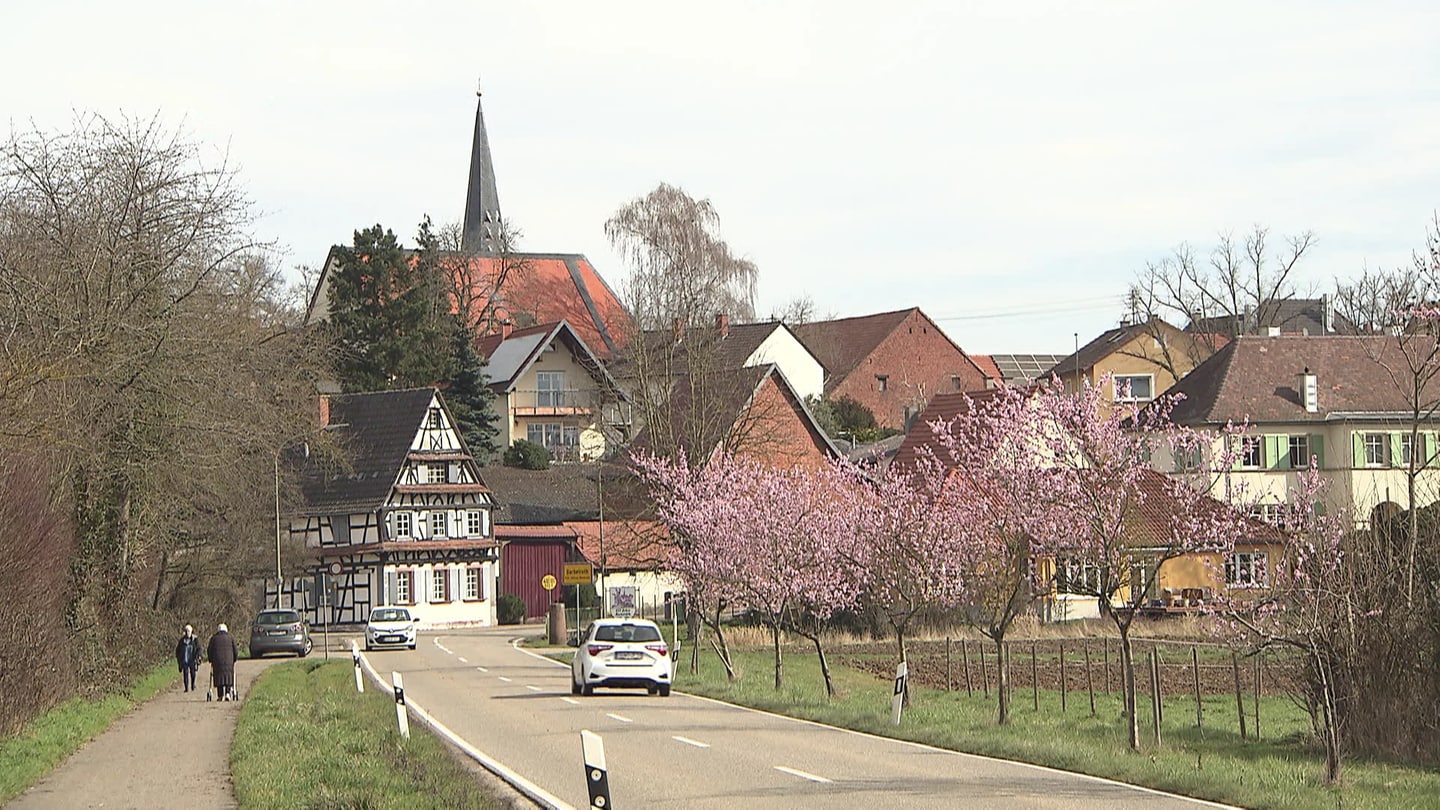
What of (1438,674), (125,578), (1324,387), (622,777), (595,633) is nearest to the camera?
(622,777)

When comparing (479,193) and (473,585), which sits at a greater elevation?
Answer: (479,193)

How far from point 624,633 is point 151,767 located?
13.0 meters

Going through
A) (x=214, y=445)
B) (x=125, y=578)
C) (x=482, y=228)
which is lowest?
(x=125, y=578)

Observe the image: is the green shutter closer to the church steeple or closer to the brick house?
the brick house

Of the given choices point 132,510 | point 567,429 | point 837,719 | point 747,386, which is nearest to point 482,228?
point 567,429

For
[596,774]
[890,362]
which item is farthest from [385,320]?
[596,774]

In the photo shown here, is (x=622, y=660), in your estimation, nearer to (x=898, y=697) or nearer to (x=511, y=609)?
(x=898, y=697)

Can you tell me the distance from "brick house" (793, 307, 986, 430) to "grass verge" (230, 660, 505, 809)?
236 feet

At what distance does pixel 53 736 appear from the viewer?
78.7ft

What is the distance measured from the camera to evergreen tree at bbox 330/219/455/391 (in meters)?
86.2

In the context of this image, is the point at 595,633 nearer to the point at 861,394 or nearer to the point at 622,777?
the point at 622,777

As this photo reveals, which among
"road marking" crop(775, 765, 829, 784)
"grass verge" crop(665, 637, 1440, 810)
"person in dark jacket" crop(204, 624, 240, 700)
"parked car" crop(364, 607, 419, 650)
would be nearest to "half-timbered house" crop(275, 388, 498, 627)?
"parked car" crop(364, 607, 419, 650)

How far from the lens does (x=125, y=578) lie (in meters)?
38.0

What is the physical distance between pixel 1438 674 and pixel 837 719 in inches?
339
